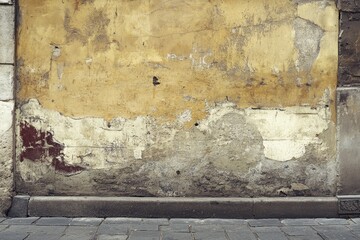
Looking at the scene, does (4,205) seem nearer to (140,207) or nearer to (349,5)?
(140,207)

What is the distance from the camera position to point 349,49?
499cm

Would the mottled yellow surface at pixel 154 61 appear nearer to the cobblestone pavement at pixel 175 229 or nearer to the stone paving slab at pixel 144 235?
the cobblestone pavement at pixel 175 229

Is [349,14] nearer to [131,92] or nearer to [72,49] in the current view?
[131,92]

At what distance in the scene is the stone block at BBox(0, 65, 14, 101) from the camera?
16.0ft

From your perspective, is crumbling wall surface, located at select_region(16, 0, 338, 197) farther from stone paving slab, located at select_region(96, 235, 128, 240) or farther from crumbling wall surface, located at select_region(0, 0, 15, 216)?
stone paving slab, located at select_region(96, 235, 128, 240)

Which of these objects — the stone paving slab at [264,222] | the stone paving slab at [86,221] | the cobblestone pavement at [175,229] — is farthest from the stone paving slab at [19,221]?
the stone paving slab at [264,222]

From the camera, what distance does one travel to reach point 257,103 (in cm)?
498

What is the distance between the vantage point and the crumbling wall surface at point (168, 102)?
4.97 meters

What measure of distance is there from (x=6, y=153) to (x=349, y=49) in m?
4.27

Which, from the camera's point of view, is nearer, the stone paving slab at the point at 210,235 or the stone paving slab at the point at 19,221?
the stone paving slab at the point at 210,235

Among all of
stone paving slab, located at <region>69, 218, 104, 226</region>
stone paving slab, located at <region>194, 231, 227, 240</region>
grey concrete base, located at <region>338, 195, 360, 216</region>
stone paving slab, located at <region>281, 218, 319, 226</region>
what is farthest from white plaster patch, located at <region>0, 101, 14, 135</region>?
grey concrete base, located at <region>338, 195, 360, 216</region>

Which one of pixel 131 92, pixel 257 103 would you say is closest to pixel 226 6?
pixel 257 103

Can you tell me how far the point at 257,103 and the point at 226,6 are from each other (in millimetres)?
1221

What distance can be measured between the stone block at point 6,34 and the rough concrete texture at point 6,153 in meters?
0.55
